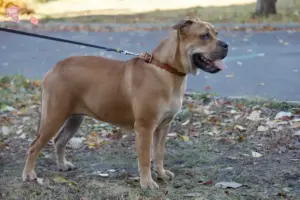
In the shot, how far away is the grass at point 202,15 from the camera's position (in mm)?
17516

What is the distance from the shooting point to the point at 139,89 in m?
4.97

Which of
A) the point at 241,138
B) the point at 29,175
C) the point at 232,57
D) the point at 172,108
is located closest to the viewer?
the point at 172,108

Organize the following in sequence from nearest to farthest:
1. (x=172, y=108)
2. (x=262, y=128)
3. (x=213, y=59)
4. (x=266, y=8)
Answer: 1. (x=213, y=59)
2. (x=172, y=108)
3. (x=262, y=128)
4. (x=266, y=8)

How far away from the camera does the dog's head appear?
4797mm

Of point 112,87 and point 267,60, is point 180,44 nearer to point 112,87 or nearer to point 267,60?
point 112,87

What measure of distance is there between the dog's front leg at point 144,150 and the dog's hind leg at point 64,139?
37.8 inches

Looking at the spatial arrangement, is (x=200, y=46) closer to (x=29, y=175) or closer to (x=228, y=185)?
(x=228, y=185)

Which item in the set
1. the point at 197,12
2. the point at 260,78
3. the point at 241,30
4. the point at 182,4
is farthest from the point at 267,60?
the point at 182,4

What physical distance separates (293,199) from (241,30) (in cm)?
1200

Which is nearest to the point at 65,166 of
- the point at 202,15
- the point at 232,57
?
the point at 232,57

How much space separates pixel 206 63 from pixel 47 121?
1564 mm

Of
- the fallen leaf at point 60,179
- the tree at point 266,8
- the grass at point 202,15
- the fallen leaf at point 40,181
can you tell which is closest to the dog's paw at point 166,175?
the fallen leaf at point 60,179

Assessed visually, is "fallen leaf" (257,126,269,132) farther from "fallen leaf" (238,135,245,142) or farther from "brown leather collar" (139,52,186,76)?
"brown leather collar" (139,52,186,76)

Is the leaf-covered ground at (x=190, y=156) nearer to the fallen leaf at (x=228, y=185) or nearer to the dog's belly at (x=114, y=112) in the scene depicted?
the fallen leaf at (x=228, y=185)
